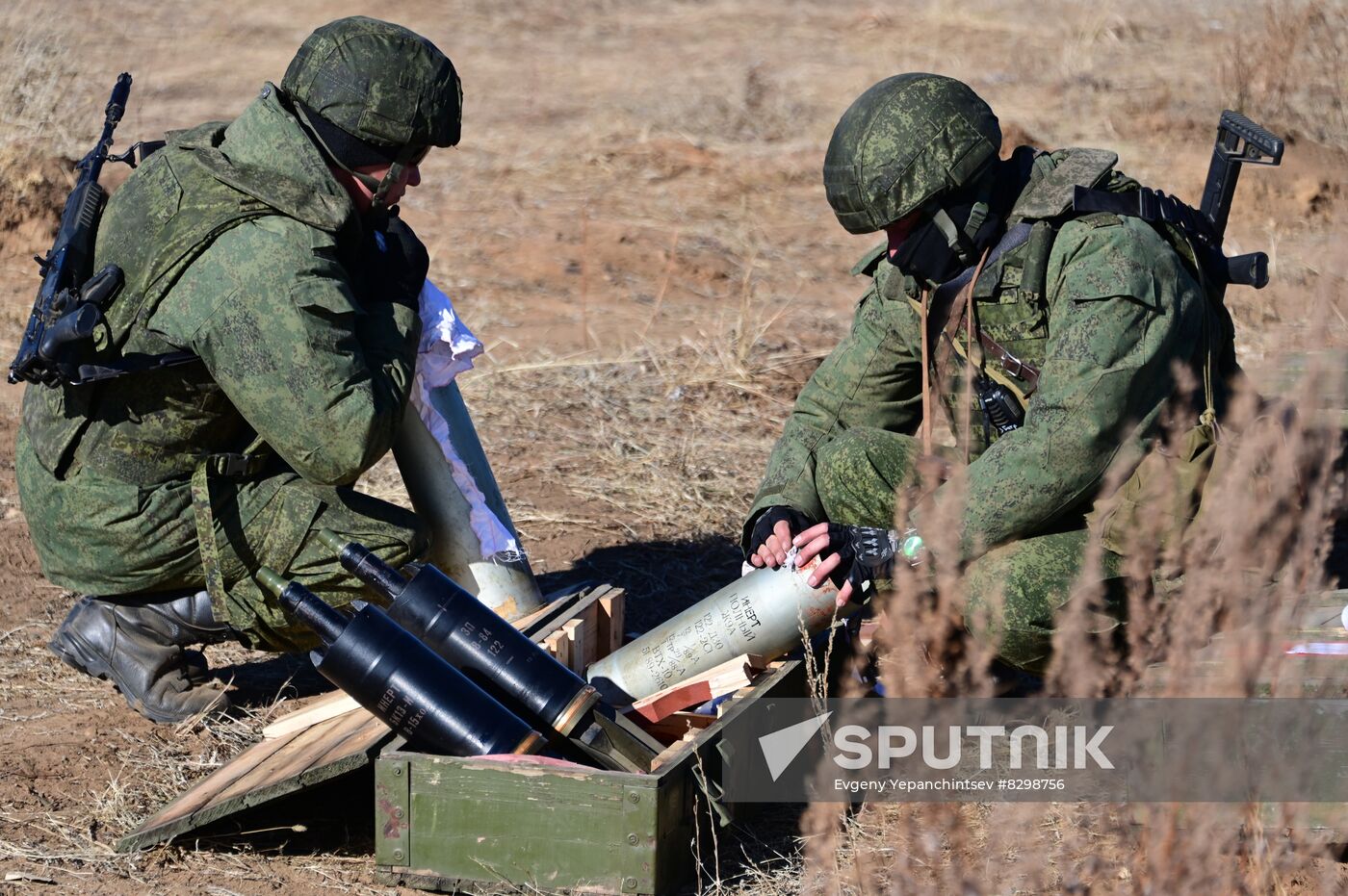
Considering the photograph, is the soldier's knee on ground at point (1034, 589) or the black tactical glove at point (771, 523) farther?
the black tactical glove at point (771, 523)

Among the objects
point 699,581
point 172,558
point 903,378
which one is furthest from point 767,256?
point 172,558

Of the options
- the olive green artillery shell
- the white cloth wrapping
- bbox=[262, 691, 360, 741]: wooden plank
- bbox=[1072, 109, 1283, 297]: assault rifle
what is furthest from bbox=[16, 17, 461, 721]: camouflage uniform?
bbox=[1072, 109, 1283, 297]: assault rifle

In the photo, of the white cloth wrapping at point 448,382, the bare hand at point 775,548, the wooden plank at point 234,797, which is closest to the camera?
the wooden plank at point 234,797

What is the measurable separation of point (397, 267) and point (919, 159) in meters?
1.57

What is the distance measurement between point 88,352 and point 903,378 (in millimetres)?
2321

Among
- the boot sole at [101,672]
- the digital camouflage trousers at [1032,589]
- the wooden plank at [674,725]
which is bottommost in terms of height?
the boot sole at [101,672]

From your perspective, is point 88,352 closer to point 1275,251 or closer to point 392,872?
point 392,872

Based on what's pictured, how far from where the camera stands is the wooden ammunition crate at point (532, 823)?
→ 342 cm

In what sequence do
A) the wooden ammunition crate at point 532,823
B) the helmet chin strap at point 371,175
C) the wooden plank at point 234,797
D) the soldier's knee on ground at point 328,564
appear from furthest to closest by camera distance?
the soldier's knee on ground at point 328,564 → the helmet chin strap at point 371,175 → the wooden plank at point 234,797 → the wooden ammunition crate at point 532,823

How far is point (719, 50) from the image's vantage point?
1519 centimetres

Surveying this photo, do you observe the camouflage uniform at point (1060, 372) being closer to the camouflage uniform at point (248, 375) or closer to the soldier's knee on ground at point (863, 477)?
the soldier's knee on ground at point (863, 477)

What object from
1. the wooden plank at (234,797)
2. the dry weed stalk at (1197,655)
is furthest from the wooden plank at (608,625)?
the dry weed stalk at (1197,655)

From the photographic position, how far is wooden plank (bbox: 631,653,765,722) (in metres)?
4.04

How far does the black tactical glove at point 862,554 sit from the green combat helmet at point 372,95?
5.25ft
